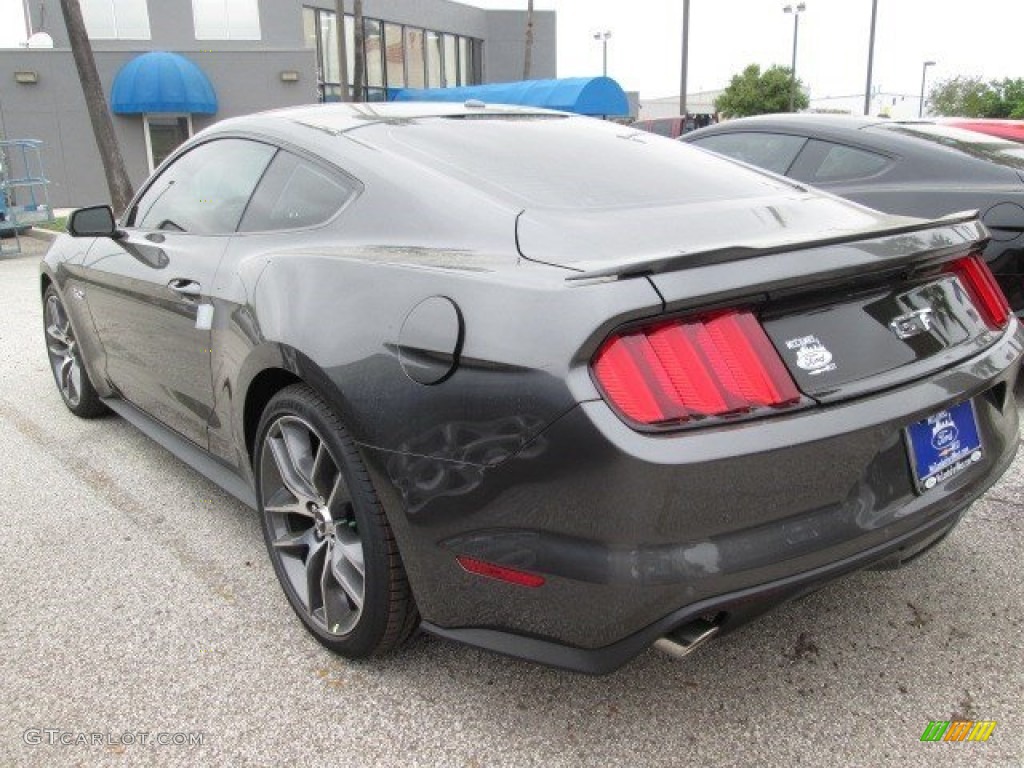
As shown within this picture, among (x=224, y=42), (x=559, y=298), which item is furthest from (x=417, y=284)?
(x=224, y=42)

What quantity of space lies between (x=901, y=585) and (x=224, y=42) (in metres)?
26.6

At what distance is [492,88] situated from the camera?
2717cm

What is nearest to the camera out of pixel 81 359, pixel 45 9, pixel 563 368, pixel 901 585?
pixel 563 368

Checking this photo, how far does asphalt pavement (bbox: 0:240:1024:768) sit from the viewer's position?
2.14m

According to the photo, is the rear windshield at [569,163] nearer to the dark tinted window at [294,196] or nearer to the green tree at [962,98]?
the dark tinted window at [294,196]

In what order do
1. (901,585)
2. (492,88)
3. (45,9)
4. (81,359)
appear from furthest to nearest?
1. (492,88)
2. (45,9)
3. (81,359)
4. (901,585)

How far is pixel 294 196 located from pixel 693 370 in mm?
1582

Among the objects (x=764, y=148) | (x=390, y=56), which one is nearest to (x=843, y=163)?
(x=764, y=148)

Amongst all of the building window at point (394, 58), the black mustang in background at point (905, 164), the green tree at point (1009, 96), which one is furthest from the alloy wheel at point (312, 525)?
the green tree at point (1009, 96)

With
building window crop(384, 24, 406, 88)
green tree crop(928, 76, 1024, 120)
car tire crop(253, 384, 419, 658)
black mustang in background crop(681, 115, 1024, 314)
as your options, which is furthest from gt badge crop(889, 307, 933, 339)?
green tree crop(928, 76, 1024, 120)

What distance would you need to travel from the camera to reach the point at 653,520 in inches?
69.0

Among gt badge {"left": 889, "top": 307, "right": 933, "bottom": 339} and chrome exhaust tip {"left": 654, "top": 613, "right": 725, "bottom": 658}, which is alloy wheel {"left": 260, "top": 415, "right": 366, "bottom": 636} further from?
gt badge {"left": 889, "top": 307, "right": 933, "bottom": 339}

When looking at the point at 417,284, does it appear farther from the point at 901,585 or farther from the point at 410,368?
the point at 901,585

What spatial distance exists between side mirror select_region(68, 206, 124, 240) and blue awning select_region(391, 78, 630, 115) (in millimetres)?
20572
